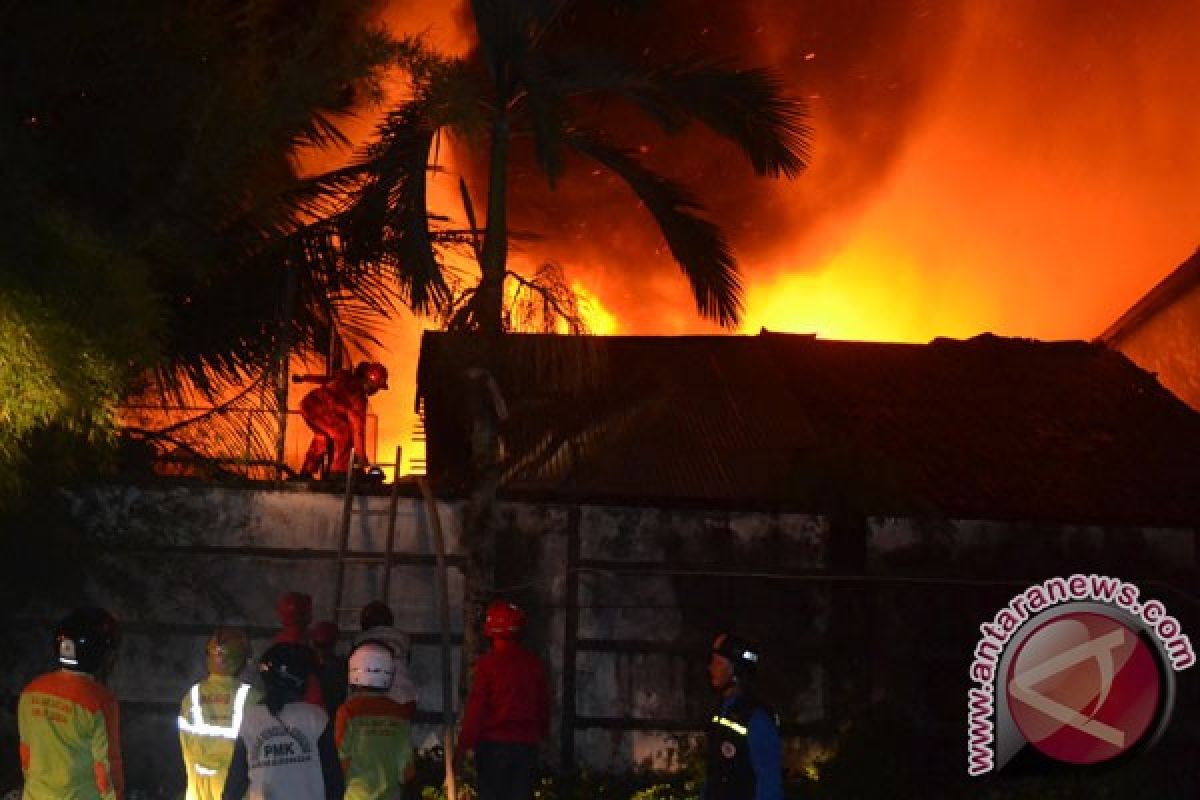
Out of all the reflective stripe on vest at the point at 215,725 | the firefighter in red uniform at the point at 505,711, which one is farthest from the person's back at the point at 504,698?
the reflective stripe on vest at the point at 215,725

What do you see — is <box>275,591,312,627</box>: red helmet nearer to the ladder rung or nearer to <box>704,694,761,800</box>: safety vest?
the ladder rung

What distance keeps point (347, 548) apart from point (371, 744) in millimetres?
5383

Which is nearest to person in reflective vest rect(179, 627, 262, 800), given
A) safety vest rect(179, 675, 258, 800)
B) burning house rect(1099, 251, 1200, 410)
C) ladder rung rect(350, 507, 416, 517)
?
safety vest rect(179, 675, 258, 800)

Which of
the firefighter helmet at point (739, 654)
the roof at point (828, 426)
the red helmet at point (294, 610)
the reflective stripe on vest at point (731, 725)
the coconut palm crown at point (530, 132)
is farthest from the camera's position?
the roof at point (828, 426)

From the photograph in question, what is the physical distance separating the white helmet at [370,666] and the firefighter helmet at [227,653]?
0.80 m

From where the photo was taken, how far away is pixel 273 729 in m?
6.79

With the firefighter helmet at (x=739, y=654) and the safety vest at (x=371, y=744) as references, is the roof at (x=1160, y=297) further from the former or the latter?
the safety vest at (x=371, y=744)

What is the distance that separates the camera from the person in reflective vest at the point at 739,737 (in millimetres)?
7445

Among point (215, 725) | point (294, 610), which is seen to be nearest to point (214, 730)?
point (215, 725)

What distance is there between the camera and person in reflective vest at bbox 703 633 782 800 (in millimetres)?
7445

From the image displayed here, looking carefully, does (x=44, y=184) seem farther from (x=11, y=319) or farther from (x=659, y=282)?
(x=659, y=282)

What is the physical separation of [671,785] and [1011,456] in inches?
198

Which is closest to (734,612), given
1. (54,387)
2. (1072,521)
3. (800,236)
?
(1072,521)

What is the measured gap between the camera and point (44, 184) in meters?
10.5
